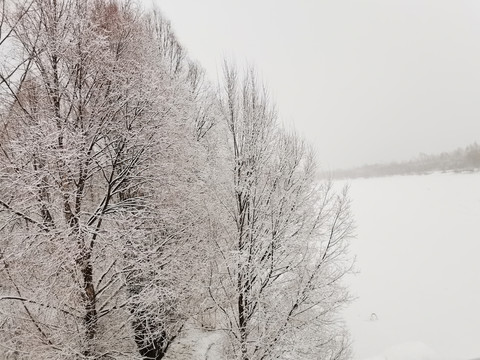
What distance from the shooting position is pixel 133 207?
564 cm

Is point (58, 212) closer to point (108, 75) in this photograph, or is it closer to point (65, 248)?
point (65, 248)

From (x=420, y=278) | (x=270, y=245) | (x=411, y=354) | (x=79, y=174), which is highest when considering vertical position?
(x=79, y=174)

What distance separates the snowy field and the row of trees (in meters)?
5.98

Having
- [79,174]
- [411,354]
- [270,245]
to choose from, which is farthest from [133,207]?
[411,354]

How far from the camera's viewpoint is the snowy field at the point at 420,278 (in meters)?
12.9

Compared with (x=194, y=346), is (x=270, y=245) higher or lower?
higher

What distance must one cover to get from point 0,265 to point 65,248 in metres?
1.16

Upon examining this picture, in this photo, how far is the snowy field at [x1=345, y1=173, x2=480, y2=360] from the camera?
1287cm

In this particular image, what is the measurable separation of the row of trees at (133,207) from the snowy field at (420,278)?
5.98 m

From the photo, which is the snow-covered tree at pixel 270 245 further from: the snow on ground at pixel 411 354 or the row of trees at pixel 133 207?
the snow on ground at pixel 411 354

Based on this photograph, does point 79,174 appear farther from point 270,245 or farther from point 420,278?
point 420,278

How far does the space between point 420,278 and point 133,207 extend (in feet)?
58.2

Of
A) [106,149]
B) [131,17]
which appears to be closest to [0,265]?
[106,149]

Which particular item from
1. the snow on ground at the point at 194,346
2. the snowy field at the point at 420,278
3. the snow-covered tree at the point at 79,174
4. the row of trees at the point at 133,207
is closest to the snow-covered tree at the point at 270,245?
the row of trees at the point at 133,207
